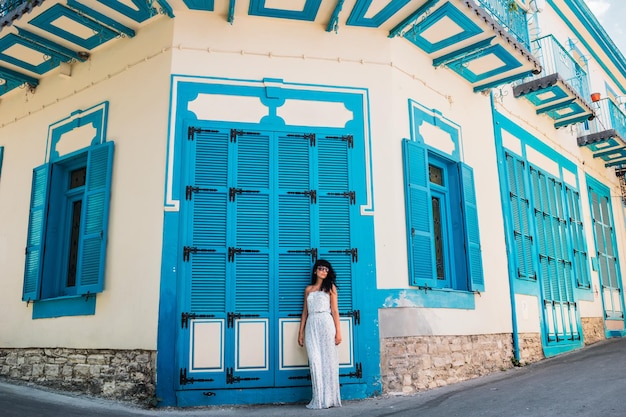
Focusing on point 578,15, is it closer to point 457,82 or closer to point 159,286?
point 457,82

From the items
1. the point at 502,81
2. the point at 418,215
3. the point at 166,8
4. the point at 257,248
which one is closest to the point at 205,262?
the point at 257,248

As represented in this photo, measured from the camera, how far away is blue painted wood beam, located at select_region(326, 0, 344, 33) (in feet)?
23.2

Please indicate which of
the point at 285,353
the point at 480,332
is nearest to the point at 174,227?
the point at 285,353

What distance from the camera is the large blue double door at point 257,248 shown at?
20.8ft

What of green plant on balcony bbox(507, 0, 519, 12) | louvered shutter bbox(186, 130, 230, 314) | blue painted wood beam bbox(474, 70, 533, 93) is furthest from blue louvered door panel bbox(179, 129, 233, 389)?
green plant on balcony bbox(507, 0, 519, 12)

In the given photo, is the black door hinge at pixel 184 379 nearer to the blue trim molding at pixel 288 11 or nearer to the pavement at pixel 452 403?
the pavement at pixel 452 403

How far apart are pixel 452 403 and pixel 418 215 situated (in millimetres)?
2419

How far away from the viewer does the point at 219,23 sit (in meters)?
7.24

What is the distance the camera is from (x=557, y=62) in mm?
11461

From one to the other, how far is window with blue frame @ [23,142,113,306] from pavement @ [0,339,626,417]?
4.44 feet

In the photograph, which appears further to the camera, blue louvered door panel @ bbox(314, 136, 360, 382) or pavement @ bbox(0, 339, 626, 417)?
blue louvered door panel @ bbox(314, 136, 360, 382)

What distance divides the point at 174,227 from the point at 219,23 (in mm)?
2723

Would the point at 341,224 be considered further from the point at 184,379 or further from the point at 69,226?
the point at 69,226

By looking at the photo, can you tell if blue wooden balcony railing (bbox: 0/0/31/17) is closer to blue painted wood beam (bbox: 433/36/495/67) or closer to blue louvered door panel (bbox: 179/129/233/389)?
blue louvered door panel (bbox: 179/129/233/389)
